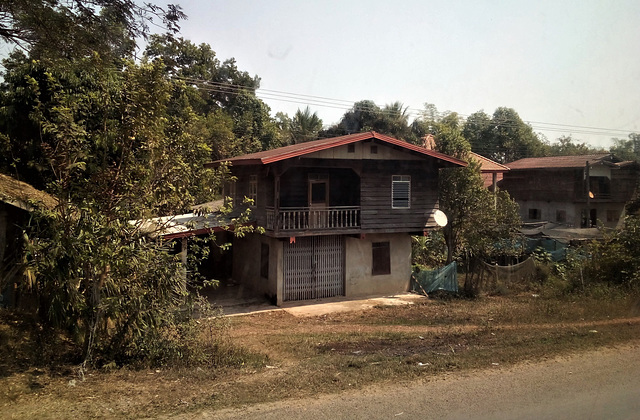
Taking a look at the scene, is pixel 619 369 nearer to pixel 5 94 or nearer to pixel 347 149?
pixel 347 149

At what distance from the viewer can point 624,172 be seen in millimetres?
33125

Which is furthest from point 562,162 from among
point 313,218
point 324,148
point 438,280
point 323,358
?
point 323,358

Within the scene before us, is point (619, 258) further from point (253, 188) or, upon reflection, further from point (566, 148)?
point (566, 148)

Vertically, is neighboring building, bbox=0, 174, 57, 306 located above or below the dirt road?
above

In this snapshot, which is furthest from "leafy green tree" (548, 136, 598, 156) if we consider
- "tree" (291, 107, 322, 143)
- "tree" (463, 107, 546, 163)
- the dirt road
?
the dirt road

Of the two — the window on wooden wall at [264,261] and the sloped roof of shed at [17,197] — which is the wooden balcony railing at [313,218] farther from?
the sloped roof of shed at [17,197]

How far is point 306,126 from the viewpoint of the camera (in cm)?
3884

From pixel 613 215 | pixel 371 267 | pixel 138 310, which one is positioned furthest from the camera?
pixel 613 215

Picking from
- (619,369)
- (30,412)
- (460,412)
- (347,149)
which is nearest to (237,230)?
(30,412)

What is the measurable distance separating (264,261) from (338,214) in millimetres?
3336

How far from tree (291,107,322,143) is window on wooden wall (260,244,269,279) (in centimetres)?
2129

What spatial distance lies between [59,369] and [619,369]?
322 inches

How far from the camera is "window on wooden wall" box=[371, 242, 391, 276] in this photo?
1867 cm

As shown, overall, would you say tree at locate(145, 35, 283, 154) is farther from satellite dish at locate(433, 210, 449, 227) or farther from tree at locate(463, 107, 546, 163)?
tree at locate(463, 107, 546, 163)
